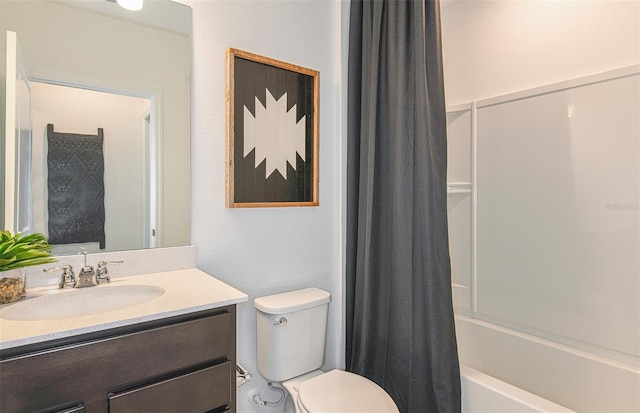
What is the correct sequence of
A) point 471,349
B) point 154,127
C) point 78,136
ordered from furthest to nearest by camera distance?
1. point 471,349
2. point 154,127
3. point 78,136

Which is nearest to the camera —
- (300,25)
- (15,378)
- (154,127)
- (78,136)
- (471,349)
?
(15,378)

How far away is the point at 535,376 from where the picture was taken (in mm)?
1838

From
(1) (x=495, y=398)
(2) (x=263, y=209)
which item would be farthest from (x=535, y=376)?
(2) (x=263, y=209)

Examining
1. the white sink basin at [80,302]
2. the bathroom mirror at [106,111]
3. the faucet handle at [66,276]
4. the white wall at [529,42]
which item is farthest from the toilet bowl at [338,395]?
the white wall at [529,42]

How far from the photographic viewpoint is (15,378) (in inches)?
Result: 32.1

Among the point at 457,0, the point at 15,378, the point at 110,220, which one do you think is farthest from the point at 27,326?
the point at 457,0

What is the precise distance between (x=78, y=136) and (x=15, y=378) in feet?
2.78

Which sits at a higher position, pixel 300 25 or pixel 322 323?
pixel 300 25

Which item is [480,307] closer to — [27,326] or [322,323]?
[322,323]

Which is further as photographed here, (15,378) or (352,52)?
(352,52)

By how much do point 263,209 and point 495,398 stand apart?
1.27 m

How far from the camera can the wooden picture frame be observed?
1647 millimetres

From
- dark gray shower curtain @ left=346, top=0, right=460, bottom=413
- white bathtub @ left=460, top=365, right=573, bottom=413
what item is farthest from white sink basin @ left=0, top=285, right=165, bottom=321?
white bathtub @ left=460, top=365, right=573, bottom=413

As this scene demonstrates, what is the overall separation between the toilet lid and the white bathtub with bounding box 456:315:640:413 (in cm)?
40
